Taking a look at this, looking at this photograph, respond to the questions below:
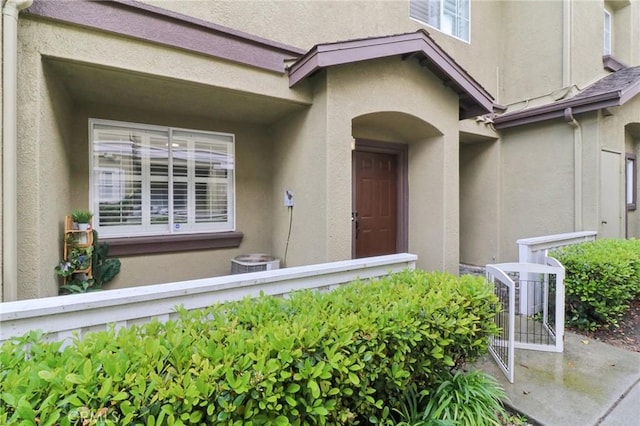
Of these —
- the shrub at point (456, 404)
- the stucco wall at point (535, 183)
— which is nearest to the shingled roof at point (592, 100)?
the stucco wall at point (535, 183)

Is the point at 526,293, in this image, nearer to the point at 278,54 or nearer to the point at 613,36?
the point at 278,54

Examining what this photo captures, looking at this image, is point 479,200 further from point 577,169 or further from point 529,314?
point 529,314

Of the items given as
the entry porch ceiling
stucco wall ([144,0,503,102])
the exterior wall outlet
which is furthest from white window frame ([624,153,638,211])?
the entry porch ceiling

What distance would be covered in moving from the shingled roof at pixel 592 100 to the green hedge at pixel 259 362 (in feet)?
19.2

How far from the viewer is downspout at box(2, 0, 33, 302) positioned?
9.33 ft

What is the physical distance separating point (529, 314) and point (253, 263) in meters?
4.16

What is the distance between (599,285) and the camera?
4316 millimetres

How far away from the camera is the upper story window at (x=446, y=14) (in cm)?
666

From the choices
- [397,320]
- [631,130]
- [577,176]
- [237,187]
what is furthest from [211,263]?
[631,130]

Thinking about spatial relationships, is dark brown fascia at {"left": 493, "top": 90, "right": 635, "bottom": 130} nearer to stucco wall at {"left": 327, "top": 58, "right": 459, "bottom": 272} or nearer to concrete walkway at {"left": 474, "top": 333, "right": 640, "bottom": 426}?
stucco wall at {"left": 327, "top": 58, "right": 459, "bottom": 272}

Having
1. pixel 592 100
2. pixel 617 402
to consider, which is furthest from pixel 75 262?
pixel 592 100

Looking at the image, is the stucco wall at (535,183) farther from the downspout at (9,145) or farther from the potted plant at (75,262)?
the downspout at (9,145)

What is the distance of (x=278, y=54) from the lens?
4.49 m

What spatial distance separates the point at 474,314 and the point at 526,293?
2977mm
